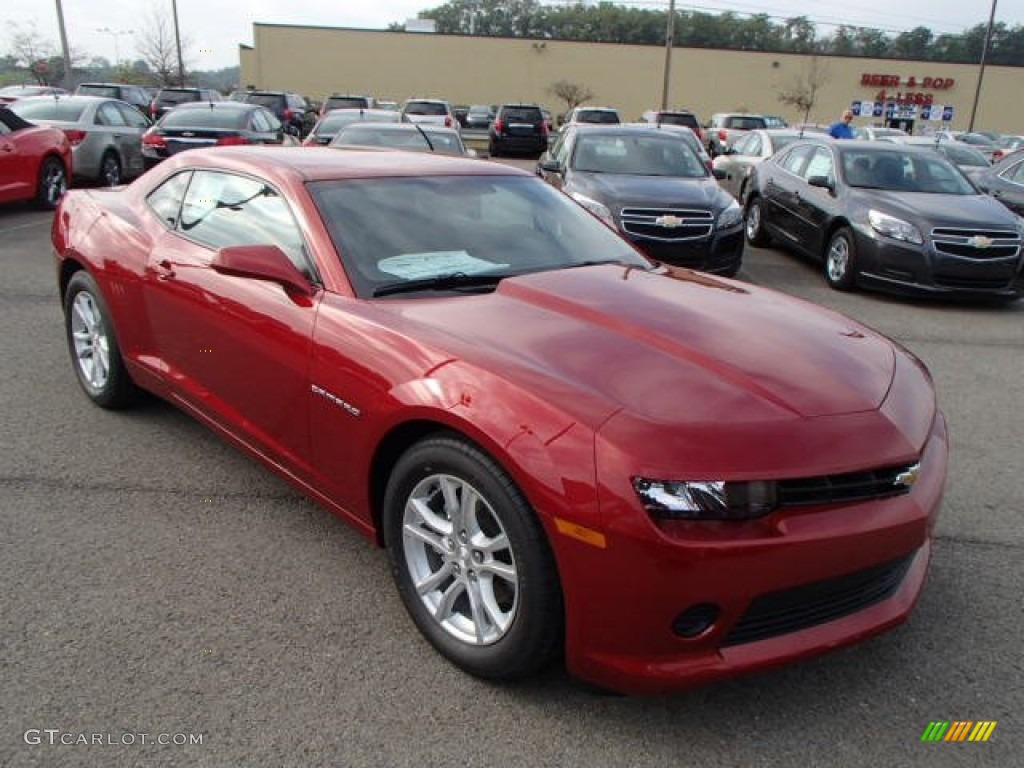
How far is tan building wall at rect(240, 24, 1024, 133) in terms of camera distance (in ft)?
191

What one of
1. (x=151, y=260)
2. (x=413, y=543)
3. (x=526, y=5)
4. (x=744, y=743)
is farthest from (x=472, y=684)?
(x=526, y=5)

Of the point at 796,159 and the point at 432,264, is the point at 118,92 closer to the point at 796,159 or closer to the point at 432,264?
the point at 796,159

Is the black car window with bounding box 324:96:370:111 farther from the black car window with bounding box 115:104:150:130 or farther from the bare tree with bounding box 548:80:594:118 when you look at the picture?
the bare tree with bounding box 548:80:594:118

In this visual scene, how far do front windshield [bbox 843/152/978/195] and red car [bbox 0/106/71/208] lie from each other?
10.5 metres

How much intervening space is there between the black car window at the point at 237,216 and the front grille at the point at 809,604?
2.00 m

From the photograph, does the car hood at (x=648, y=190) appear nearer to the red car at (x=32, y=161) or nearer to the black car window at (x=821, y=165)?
the black car window at (x=821, y=165)

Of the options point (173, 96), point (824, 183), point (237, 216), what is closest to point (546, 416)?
point (237, 216)

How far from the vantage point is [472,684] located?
260 cm

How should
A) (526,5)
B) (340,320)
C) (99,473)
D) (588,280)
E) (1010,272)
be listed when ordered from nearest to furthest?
(340,320)
(588,280)
(99,473)
(1010,272)
(526,5)

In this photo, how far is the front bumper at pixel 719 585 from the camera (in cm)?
213

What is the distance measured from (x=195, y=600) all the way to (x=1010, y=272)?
8.38 metres

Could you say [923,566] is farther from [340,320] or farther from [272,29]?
[272,29]

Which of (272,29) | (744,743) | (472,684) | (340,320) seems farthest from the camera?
(272,29)

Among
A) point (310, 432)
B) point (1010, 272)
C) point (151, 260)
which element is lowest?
point (1010, 272)
